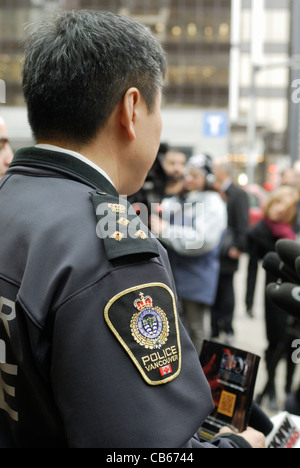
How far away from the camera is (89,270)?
92 centimetres

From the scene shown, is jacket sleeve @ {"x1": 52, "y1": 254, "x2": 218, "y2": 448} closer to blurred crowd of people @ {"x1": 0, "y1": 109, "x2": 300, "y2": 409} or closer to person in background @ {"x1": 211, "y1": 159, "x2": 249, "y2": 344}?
blurred crowd of people @ {"x1": 0, "y1": 109, "x2": 300, "y2": 409}

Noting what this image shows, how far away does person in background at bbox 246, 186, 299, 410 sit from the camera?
417 centimetres

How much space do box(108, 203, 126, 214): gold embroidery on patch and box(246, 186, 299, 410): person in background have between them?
3261 millimetres

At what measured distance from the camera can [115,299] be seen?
3.02 feet

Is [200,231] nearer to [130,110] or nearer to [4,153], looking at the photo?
[4,153]

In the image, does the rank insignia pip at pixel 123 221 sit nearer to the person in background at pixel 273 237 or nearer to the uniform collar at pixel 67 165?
the uniform collar at pixel 67 165

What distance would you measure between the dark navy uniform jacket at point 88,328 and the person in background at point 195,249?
123 inches

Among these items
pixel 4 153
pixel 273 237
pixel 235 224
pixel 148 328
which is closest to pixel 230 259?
pixel 235 224

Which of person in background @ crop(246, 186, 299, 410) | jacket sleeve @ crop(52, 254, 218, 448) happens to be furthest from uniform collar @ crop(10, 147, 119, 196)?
person in background @ crop(246, 186, 299, 410)

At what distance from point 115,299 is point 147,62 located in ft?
1.75

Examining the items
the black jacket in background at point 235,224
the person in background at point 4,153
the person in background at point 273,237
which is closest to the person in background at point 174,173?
the person in background at point 273,237
